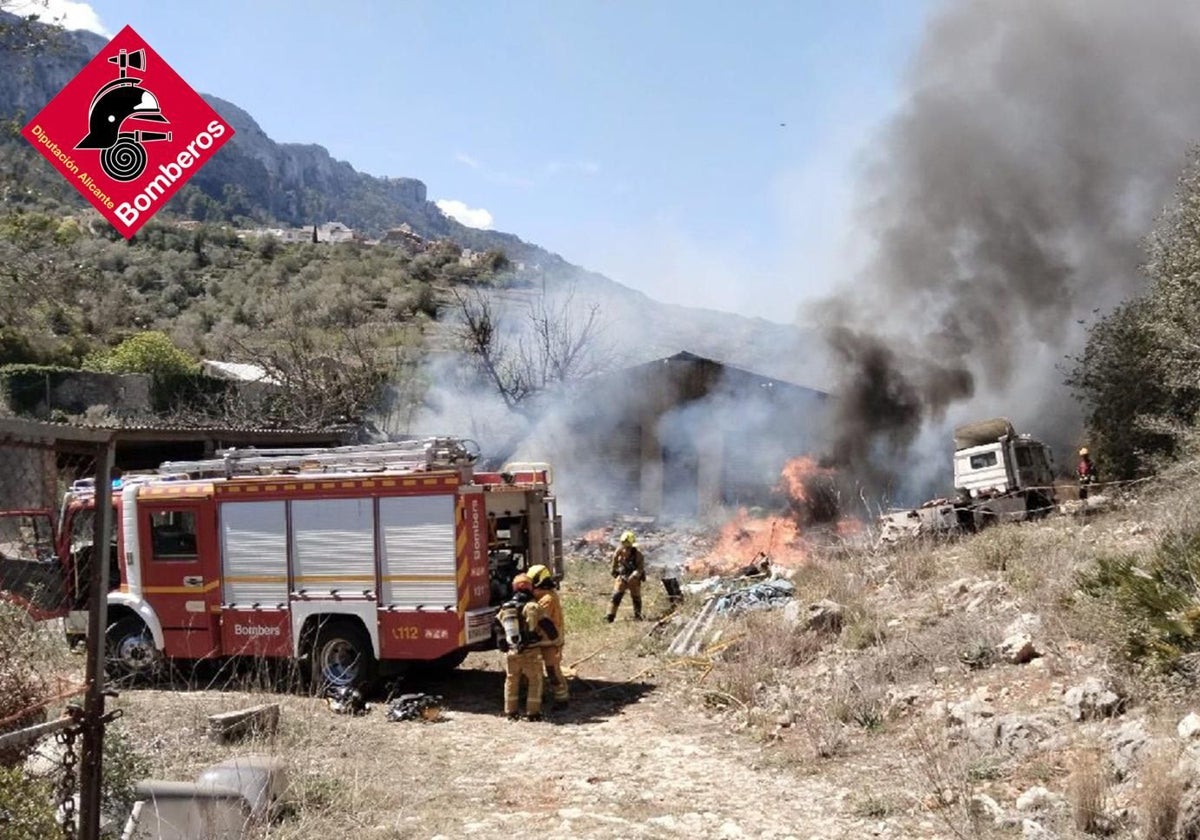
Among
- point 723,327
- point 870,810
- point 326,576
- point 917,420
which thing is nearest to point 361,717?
point 326,576

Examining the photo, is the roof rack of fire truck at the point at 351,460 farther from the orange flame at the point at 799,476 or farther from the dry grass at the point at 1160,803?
the orange flame at the point at 799,476

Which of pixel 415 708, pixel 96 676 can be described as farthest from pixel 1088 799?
pixel 415 708

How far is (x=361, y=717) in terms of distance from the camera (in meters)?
8.95

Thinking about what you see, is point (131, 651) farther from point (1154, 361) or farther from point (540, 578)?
point (1154, 361)

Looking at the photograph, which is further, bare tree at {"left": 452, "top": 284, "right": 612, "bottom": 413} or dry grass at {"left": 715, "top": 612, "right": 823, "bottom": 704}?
bare tree at {"left": 452, "top": 284, "right": 612, "bottom": 413}

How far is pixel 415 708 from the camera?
9.02 meters

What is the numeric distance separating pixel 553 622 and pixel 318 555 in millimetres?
2469

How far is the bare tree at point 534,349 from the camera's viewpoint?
28797 mm

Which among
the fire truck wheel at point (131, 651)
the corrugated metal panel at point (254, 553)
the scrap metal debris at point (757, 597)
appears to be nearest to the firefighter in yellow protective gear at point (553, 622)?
the corrugated metal panel at point (254, 553)

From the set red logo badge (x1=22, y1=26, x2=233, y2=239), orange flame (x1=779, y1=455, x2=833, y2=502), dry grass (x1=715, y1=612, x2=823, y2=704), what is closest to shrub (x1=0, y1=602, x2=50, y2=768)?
red logo badge (x1=22, y1=26, x2=233, y2=239)

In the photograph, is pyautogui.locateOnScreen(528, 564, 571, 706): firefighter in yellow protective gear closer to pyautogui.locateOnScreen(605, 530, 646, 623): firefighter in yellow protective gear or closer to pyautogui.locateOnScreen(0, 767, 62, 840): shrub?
pyautogui.locateOnScreen(605, 530, 646, 623): firefighter in yellow protective gear

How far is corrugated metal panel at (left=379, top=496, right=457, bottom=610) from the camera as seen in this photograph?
911 cm

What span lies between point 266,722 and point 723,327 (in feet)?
136

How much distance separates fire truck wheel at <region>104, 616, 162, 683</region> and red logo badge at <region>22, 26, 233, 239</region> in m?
4.17
